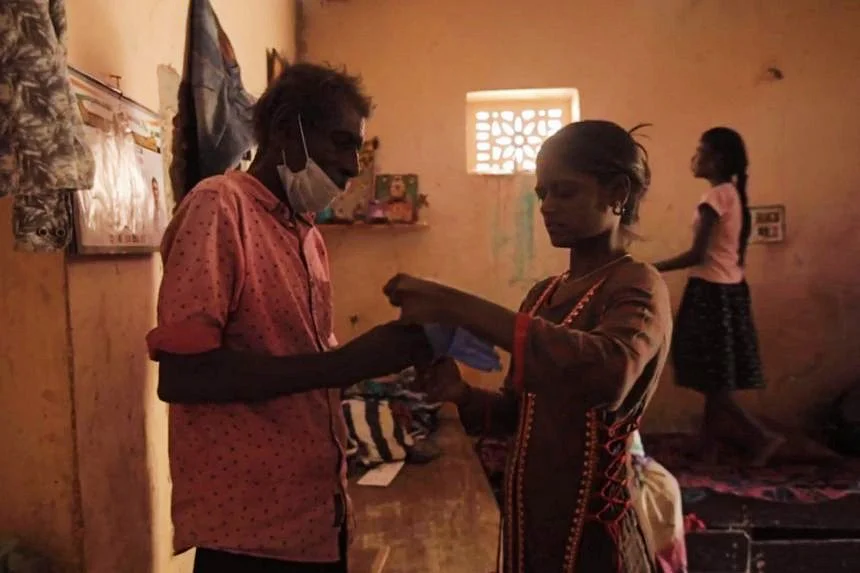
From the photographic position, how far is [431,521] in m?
2.34

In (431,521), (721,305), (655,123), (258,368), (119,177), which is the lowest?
(431,521)

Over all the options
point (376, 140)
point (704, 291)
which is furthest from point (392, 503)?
point (376, 140)

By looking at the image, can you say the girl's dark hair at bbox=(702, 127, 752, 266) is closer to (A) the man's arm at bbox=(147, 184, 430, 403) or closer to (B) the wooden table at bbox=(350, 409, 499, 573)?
(B) the wooden table at bbox=(350, 409, 499, 573)

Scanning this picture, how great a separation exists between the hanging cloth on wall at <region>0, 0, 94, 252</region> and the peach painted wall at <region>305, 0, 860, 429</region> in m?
2.93

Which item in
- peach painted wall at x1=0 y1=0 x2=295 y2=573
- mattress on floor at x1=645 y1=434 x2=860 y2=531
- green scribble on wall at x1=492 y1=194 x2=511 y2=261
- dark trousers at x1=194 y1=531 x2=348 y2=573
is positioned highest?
green scribble on wall at x1=492 y1=194 x2=511 y2=261

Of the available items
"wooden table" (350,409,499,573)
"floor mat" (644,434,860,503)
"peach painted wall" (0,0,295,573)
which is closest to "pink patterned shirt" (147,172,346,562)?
"peach painted wall" (0,0,295,573)

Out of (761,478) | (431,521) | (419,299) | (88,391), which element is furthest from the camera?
(761,478)

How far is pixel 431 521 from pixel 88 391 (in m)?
1.32

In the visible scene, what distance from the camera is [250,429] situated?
1.10m

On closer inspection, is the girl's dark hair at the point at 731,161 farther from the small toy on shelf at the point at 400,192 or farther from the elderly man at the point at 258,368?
the elderly man at the point at 258,368

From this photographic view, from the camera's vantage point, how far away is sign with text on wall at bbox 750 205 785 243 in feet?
12.6

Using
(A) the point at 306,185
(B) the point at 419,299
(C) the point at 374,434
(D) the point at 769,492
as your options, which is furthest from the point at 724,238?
(B) the point at 419,299

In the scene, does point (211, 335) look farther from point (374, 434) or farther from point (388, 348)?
point (374, 434)

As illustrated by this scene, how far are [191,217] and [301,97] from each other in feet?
1.11
